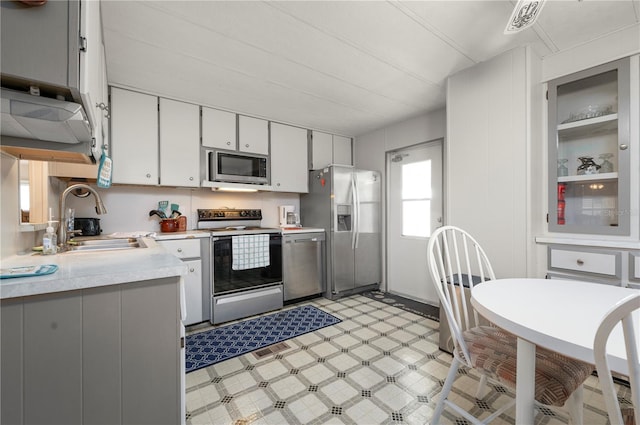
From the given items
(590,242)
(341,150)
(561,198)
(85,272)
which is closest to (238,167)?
(341,150)

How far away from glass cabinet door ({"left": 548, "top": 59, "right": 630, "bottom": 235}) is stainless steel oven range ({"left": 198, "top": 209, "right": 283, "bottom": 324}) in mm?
2606

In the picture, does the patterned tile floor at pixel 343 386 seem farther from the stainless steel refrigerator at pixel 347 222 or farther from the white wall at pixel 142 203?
the white wall at pixel 142 203

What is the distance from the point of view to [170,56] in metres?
2.05

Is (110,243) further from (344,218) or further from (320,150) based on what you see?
(320,150)

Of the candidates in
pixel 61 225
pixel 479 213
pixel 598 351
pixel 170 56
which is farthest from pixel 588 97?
pixel 61 225

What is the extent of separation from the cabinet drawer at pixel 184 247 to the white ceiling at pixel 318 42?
1466mm

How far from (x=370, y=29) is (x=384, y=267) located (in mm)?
2984

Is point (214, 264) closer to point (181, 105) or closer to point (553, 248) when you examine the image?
point (181, 105)

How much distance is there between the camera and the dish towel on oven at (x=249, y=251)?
280 centimetres

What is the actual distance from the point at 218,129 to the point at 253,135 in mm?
418

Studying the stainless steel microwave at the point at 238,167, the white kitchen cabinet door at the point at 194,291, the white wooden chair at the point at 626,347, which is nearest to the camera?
the white wooden chair at the point at 626,347

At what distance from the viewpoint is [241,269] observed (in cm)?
283

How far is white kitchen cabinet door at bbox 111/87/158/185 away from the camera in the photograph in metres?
2.48

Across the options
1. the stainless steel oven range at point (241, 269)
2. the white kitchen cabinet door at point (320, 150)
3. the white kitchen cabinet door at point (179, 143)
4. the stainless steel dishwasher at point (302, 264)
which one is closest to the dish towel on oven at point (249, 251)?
the stainless steel oven range at point (241, 269)
